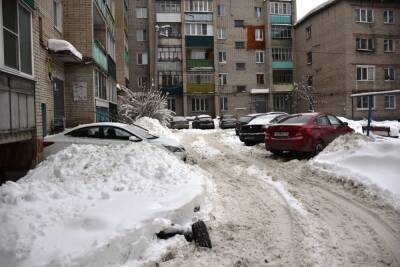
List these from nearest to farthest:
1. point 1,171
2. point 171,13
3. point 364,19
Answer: point 1,171, point 364,19, point 171,13

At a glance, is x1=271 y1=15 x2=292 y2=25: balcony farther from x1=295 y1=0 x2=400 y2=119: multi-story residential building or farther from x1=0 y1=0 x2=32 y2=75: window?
x1=0 y1=0 x2=32 y2=75: window

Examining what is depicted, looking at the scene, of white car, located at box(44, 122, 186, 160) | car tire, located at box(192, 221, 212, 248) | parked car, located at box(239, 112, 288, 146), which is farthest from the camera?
parked car, located at box(239, 112, 288, 146)

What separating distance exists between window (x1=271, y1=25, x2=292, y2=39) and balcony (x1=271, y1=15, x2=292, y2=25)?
1.67 ft

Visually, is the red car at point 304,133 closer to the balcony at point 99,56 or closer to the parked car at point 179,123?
the balcony at point 99,56

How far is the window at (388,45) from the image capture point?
38050 millimetres

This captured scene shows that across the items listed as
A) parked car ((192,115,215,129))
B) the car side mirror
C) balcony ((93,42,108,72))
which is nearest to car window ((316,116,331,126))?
the car side mirror

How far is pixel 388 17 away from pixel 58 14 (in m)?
34.7

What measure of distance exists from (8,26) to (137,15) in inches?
1649

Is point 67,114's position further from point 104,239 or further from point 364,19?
point 364,19

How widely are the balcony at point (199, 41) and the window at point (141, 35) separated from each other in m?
5.41

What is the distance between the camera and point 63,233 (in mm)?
4113

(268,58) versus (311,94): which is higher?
(268,58)

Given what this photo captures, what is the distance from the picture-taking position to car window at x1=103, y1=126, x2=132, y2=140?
1011 cm

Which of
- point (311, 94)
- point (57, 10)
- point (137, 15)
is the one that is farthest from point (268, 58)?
point (57, 10)
